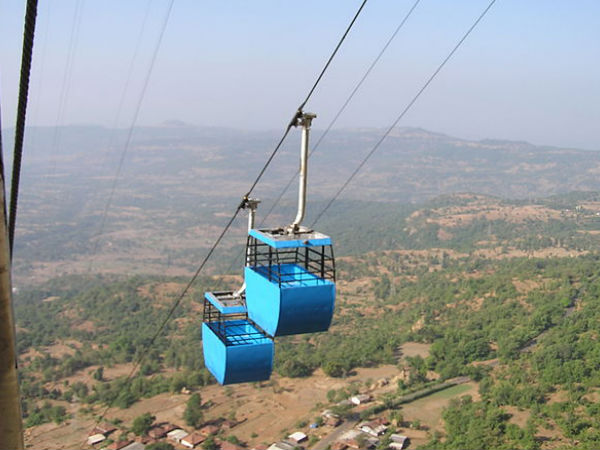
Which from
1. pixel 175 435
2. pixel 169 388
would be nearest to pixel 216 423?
pixel 175 435

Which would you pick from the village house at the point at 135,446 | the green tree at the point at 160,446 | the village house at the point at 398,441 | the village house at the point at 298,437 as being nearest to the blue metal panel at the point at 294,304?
the village house at the point at 398,441

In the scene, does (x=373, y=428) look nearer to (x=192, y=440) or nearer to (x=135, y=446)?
(x=192, y=440)

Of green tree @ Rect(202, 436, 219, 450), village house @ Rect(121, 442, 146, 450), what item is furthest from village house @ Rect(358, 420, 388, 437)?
village house @ Rect(121, 442, 146, 450)

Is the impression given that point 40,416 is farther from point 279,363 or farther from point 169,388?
point 279,363

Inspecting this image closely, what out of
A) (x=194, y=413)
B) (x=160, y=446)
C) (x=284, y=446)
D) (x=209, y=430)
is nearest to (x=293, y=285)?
(x=284, y=446)

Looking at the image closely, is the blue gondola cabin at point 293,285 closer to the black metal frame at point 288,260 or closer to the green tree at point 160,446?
the black metal frame at point 288,260

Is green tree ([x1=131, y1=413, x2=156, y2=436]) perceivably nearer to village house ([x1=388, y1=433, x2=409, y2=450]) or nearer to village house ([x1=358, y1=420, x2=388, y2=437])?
village house ([x1=358, y1=420, x2=388, y2=437])

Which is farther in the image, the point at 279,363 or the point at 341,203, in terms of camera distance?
the point at 341,203
